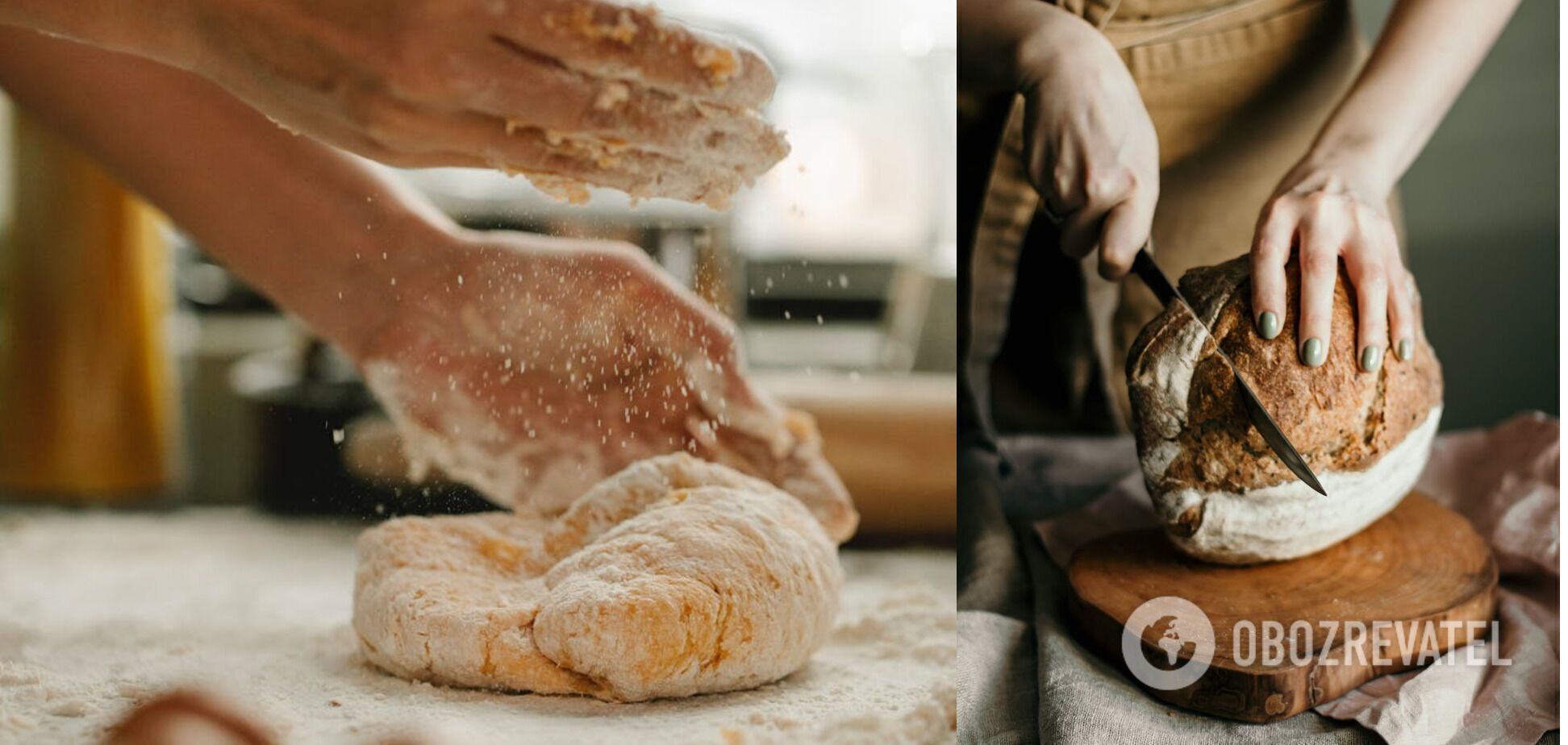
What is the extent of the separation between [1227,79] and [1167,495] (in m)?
0.32

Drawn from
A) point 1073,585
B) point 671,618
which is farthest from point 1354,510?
point 671,618

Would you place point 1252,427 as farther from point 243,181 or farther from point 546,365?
point 243,181

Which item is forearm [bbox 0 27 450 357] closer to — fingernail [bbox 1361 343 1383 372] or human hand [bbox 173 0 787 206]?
human hand [bbox 173 0 787 206]

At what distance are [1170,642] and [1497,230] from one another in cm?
95

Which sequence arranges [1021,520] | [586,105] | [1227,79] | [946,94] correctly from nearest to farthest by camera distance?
[586,105] → [946,94] → [1227,79] → [1021,520]

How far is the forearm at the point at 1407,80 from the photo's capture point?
69cm

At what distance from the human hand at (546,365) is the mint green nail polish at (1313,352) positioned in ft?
1.11

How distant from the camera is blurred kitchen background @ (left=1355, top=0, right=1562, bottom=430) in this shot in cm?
115

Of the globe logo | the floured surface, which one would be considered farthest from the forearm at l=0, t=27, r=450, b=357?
the globe logo

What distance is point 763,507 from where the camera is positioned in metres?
0.56

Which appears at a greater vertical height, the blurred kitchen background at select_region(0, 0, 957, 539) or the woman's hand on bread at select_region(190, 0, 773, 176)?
the woman's hand on bread at select_region(190, 0, 773, 176)

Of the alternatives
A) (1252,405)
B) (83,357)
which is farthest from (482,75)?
(83,357)

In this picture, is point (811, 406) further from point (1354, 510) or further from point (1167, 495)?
point (1354, 510)

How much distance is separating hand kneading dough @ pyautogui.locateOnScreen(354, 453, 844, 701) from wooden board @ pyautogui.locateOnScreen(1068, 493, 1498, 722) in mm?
189
